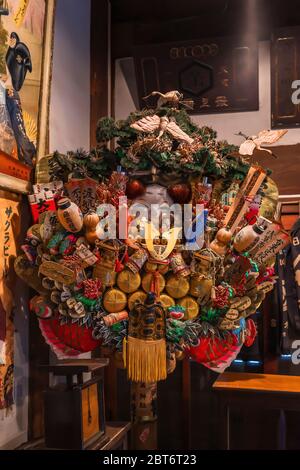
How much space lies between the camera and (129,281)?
69.1 inches

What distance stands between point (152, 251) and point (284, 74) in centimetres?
167

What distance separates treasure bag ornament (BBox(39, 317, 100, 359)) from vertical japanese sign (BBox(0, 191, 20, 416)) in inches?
5.5

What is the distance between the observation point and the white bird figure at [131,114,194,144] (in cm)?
185

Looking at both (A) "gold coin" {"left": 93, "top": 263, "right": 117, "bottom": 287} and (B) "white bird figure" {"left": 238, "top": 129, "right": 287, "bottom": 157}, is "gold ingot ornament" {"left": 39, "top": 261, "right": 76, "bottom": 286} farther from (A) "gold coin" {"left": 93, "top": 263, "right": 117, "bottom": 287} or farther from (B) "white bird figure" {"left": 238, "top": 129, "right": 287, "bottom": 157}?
(B) "white bird figure" {"left": 238, "top": 129, "right": 287, "bottom": 157}

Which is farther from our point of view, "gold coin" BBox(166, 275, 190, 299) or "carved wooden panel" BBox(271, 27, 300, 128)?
"carved wooden panel" BBox(271, 27, 300, 128)

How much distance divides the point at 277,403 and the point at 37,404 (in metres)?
1.17

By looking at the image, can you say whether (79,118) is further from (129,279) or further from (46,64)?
(129,279)

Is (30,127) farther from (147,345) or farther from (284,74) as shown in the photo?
(284,74)

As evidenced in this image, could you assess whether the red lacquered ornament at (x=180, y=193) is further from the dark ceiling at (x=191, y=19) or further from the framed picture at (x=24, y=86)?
the dark ceiling at (x=191, y=19)

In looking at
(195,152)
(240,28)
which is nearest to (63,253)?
(195,152)

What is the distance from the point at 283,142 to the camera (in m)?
2.90

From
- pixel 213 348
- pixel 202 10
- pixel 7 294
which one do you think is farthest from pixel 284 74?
pixel 7 294

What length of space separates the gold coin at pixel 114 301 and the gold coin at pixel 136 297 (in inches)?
0.8

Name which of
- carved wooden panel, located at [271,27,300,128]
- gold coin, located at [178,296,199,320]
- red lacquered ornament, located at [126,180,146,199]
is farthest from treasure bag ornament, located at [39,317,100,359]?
carved wooden panel, located at [271,27,300,128]
